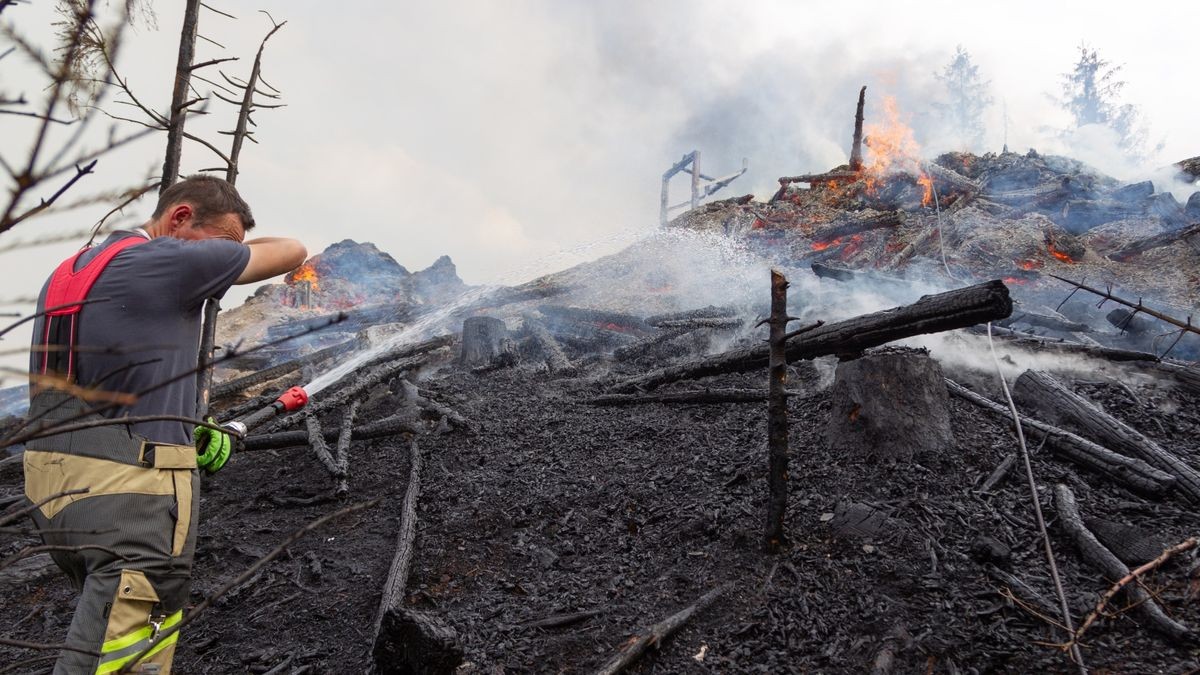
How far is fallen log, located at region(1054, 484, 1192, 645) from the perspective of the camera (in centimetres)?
263

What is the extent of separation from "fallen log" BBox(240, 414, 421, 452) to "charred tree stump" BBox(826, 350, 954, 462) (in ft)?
14.0

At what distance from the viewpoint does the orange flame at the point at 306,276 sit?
23172 mm

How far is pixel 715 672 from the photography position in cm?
285

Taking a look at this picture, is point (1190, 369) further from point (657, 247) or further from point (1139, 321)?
point (657, 247)

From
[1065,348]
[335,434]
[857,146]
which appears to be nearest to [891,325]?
[1065,348]

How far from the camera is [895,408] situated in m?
4.35

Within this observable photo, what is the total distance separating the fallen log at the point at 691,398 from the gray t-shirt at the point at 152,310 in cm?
464

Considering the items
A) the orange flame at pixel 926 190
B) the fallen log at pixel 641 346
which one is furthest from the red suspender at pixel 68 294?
the orange flame at pixel 926 190

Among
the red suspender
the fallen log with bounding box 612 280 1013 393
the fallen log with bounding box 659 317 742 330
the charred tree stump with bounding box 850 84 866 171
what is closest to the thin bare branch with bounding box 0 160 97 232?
the red suspender

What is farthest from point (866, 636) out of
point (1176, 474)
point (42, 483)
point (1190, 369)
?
point (1190, 369)

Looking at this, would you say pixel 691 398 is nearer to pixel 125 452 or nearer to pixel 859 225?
pixel 125 452

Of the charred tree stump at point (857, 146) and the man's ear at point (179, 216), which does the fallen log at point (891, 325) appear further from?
the charred tree stump at point (857, 146)

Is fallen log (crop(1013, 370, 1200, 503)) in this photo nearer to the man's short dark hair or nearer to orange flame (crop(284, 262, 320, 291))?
the man's short dark hair

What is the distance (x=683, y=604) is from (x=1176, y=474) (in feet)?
10.8
